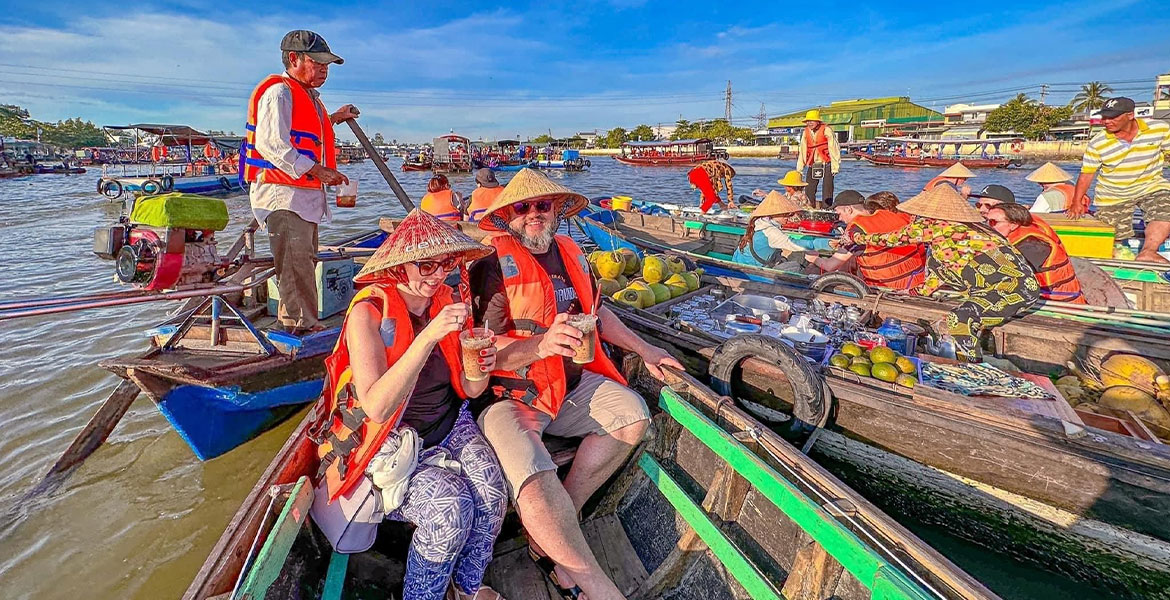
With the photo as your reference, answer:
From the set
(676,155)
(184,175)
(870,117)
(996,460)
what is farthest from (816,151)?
(870,117)

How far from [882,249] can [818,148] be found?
5853 millimetres

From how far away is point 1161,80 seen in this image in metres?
47.2

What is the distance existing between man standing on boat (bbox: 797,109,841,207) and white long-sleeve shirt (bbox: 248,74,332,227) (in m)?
9.40

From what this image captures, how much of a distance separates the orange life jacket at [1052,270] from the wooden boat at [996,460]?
2.78ft

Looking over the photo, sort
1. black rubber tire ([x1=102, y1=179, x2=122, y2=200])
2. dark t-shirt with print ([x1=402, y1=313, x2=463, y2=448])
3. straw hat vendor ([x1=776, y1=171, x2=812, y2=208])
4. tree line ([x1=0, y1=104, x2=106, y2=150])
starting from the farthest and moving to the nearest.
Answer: tree line ([x1=0, y1=104, x2=106, y2=150]), black rubber tire ([x1=102, y1=179, x2=122, y2=200]), straw hat vendor ([x1=776, y1=171, x2=812, y2=208]), dark t-shirt with print ([x1=402, y1=313, x2=463, y2=448])

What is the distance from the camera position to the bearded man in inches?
95.3

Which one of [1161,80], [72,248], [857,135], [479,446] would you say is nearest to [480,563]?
[479,446]

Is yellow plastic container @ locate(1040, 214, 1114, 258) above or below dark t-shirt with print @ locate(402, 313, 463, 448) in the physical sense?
above

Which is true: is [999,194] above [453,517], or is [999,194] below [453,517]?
above

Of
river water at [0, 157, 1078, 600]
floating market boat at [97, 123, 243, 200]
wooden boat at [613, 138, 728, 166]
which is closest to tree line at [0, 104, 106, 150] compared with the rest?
floating market boat at [97, 123, 243, 200]

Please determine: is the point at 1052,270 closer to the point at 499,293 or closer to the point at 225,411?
the point at 499,293

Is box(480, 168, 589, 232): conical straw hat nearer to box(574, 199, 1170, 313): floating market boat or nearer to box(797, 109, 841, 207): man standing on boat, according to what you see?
box(574, 199, 1170, 313): floating market boat

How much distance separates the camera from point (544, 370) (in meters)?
2.66

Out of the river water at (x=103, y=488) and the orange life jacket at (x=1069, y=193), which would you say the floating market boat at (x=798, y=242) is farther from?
the river water at (x=103, y=488)
